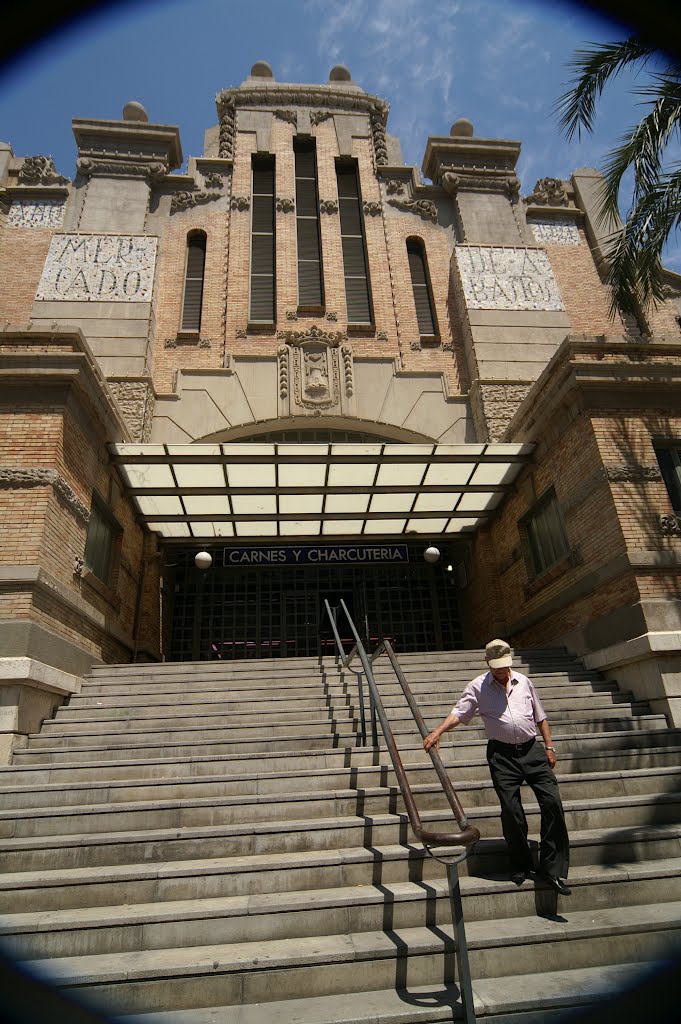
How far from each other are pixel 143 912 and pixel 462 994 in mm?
1967

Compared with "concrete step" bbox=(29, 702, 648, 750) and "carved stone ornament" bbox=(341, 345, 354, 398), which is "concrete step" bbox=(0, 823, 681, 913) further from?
"carved stone ornament" bbox=(341, 345, 354, 398)

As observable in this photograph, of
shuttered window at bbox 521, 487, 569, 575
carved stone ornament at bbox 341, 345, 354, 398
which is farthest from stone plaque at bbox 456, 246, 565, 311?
shuttered window at bbox 521, 487, 569, 575

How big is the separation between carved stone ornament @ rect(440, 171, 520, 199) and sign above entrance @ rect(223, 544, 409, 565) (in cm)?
1101

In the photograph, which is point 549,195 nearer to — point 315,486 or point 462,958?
point 315,486

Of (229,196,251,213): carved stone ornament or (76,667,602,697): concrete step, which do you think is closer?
(76,667,602,697): concrete step

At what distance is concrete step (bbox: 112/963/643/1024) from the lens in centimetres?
279

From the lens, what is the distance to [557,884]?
12.0 feet

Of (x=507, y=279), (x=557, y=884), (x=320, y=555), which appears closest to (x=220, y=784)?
(x=557, y=884)

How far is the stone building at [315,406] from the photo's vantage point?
8164 millimetres

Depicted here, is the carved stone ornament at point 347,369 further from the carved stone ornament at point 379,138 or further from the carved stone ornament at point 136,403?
the carved stone ornament at point 379,138

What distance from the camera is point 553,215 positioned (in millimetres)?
17422

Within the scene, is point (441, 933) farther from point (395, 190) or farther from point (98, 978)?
point (395, 190)

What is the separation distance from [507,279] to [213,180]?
29.4 feet

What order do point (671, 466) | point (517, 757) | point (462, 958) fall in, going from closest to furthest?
point (462, 958)
point (517, 757)
point (671, 466)
